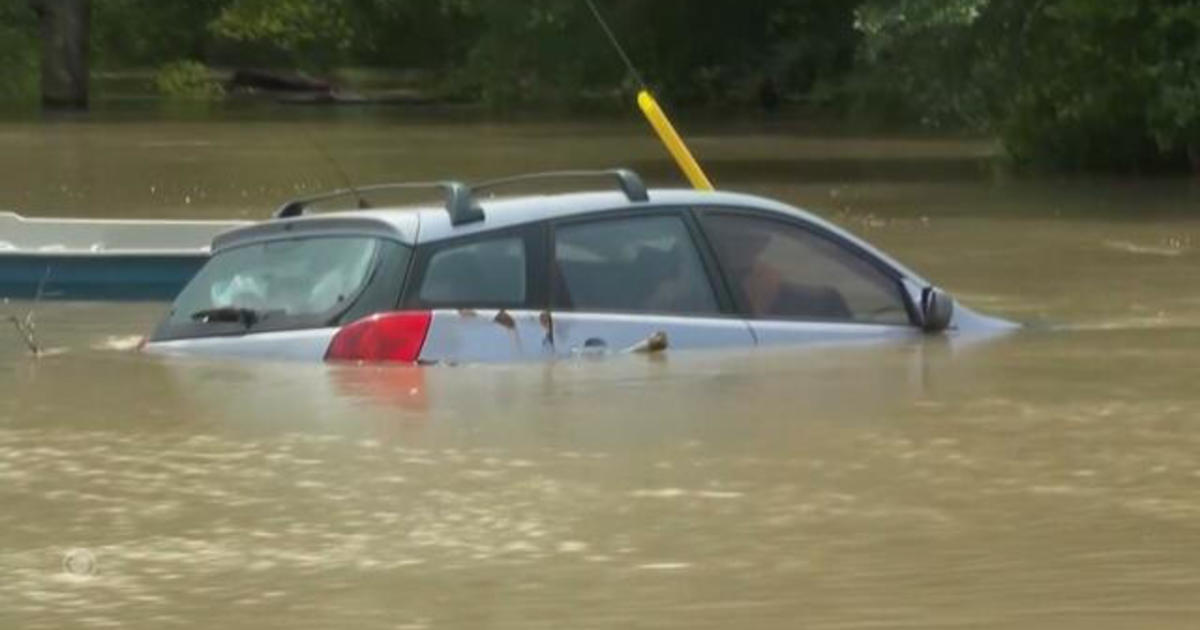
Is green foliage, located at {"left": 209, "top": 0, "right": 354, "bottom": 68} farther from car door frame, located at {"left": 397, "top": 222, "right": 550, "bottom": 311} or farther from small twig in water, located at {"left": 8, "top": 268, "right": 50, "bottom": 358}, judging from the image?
car door frame, located at {"left": 397, "top": 222, "right": 550, "bottom": 311}

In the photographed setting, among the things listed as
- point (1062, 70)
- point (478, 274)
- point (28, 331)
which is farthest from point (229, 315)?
point (1062, 70)

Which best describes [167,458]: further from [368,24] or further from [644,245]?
[368,24]

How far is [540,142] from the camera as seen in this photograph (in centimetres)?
3953

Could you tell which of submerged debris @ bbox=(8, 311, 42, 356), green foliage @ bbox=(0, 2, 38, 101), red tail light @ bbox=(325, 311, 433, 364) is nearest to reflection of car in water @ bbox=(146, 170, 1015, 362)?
red tail light @ bbox=(325, 311, 433, 364)

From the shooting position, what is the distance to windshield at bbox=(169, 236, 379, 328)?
10797 millimetres

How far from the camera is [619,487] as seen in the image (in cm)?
858

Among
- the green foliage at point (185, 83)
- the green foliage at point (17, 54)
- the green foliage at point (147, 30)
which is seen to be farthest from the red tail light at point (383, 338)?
the green foliage at point (147, 30)

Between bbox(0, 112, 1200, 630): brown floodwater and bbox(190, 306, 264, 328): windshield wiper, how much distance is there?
0.19m

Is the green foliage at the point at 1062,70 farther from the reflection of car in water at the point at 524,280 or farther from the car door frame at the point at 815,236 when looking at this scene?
the reflection of car in water at the point at 524,280

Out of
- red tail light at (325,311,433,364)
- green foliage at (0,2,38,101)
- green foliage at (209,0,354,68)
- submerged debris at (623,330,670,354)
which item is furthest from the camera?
green foliage at (209,0,354,68)

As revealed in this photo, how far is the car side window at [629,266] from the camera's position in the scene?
36.0ft

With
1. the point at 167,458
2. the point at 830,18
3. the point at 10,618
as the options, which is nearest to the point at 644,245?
the point at 167,458

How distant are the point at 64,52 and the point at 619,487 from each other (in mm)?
49909

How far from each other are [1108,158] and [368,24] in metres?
48.7
